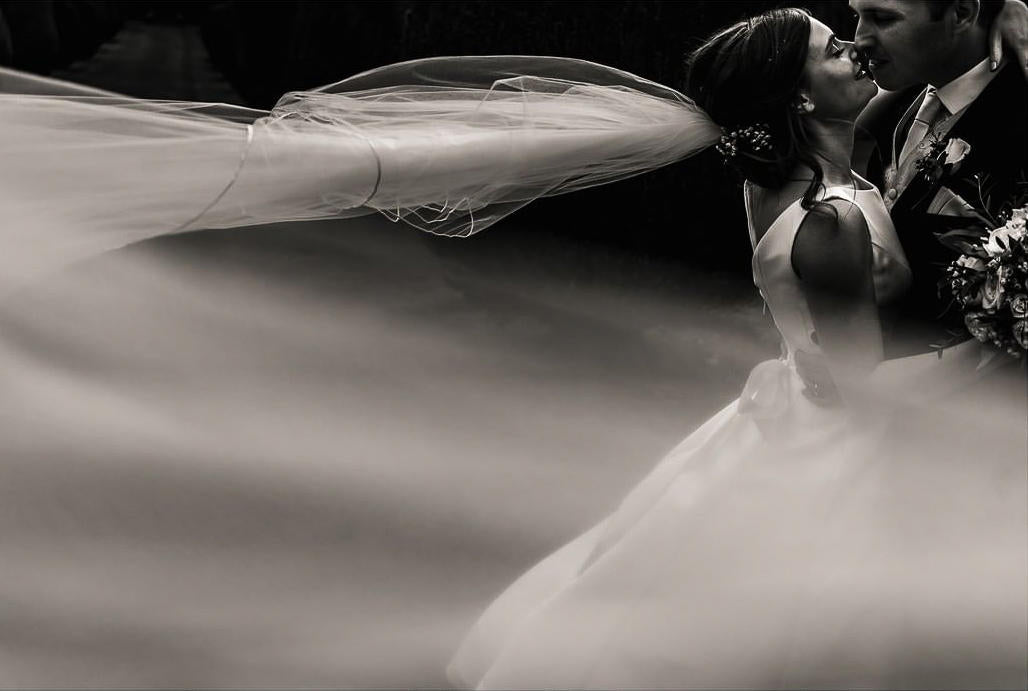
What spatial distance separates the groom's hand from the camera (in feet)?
7.54

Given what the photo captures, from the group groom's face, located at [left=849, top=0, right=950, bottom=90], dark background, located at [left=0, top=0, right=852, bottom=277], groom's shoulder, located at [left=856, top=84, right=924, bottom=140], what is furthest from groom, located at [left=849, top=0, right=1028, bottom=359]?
dark background, located at [left=0, top=0, right=852, bottom=277]

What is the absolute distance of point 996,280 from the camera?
217cm

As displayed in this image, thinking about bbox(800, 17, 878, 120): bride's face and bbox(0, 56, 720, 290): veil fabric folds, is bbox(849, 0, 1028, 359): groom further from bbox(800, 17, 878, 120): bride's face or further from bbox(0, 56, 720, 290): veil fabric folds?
bbox(0, 56, 720, 290): veil fabric folds

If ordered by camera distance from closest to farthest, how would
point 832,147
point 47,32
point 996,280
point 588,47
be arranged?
point 996,280 → point 832,147 → point 588,47 → point 47,32

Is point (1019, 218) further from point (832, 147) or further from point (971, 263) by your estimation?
point (832, 147)

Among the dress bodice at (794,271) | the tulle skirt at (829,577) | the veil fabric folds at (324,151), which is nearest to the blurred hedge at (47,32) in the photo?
the veil fabric folds at (324,151)

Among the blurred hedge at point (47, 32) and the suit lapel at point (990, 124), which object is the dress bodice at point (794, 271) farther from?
the blurred hedge at point (47, 32)

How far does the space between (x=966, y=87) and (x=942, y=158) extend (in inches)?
5.5

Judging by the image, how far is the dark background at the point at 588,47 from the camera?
257 inches

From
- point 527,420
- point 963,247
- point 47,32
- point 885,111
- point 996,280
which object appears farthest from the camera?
point 47,32

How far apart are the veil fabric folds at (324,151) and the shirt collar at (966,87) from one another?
466 mm

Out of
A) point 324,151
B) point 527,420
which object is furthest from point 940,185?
point 527,420

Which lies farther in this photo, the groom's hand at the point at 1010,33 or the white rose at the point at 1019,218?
the groom's hand at the point at 1010,33

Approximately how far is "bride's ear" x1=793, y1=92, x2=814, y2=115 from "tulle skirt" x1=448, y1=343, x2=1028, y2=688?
53 cm
